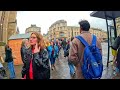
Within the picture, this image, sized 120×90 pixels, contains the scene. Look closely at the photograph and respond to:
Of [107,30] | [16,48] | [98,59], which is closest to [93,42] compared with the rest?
[98,59]

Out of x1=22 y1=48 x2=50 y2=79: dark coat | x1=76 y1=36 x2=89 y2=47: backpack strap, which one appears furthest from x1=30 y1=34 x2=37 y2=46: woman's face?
x1=76 y1=36 x2=89 y2=47: backpack strap

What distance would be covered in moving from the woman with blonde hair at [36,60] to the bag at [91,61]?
20.8 inches

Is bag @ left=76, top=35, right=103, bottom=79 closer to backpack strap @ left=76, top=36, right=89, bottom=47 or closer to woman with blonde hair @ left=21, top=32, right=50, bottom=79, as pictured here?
backpack strap @ left=76, top=36, right=89, bottom=47

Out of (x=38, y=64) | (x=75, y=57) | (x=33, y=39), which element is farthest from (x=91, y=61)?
(x=33, y=39)

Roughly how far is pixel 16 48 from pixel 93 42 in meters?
10.6

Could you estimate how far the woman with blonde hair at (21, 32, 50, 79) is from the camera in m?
3.70

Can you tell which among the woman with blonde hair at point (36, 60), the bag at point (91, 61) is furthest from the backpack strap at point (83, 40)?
the woman with blonde hair at point (36, 60)

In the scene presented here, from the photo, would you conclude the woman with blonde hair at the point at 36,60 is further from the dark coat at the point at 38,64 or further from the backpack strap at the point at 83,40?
the backpack strap at the point at 83,40

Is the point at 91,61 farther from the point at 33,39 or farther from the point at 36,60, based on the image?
the point at 33,39

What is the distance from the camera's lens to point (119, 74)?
24.6ft

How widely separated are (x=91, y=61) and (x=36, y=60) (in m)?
0.74

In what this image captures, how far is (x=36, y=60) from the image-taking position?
3717mm
